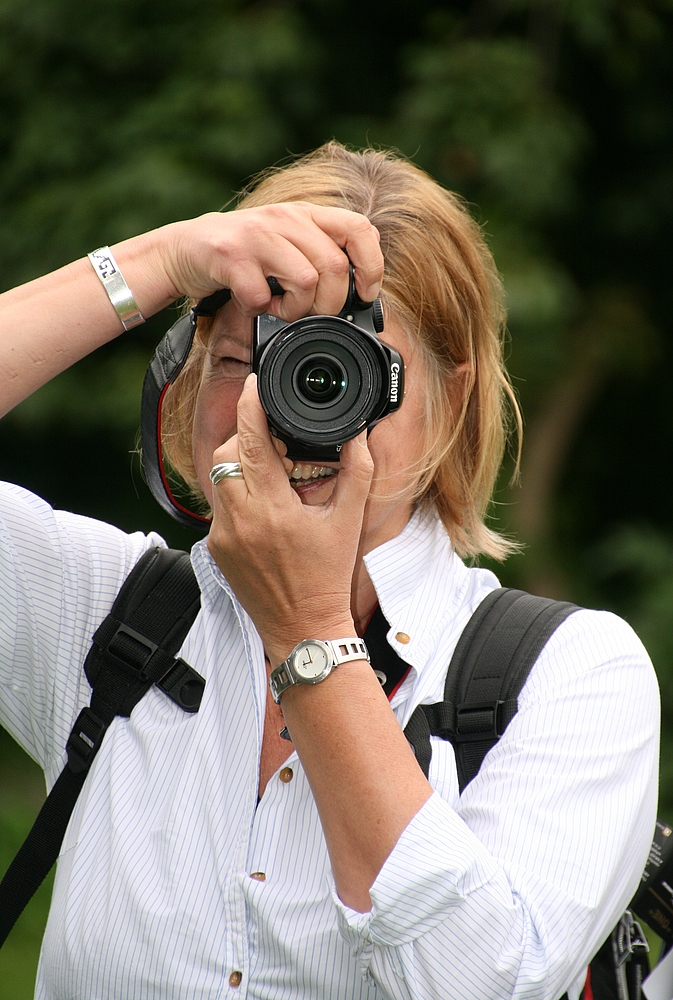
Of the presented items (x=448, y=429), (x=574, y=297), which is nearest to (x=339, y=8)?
(x=574, y=297)

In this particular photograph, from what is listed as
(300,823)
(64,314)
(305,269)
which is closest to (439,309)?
(305,269)

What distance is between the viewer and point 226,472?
4.16 ft

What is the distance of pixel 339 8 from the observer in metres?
4.18

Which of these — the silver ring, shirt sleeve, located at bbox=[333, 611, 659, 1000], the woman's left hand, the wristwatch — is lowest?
shirt sleeve, located at bbox=[333, 611, 659, 1000]

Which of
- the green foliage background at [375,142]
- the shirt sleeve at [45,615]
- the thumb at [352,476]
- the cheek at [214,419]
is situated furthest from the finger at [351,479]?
the green foliage background at [375,142]

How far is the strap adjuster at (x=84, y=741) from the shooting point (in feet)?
4.67

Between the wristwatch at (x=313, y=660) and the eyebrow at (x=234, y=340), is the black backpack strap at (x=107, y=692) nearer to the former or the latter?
the wristwatch at (x=313, y=660)

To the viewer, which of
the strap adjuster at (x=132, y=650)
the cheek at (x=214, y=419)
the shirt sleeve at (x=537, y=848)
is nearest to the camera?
the shirt sleeve at (x=537, y=848)

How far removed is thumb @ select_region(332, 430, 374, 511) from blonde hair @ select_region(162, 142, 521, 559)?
30 cm

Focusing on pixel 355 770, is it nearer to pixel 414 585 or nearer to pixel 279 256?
pixel 414 585

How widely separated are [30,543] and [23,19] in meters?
3.09

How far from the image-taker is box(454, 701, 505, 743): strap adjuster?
1317 mm

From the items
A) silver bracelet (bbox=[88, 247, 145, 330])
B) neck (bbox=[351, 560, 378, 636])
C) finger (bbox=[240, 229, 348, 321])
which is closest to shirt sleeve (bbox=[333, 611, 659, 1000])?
neck (bbox=[351, 560, 378, 636])

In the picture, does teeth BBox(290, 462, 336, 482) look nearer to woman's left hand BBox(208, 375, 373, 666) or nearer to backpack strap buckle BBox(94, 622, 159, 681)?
woman's left hand BBox(208, 375, 373, 666)
